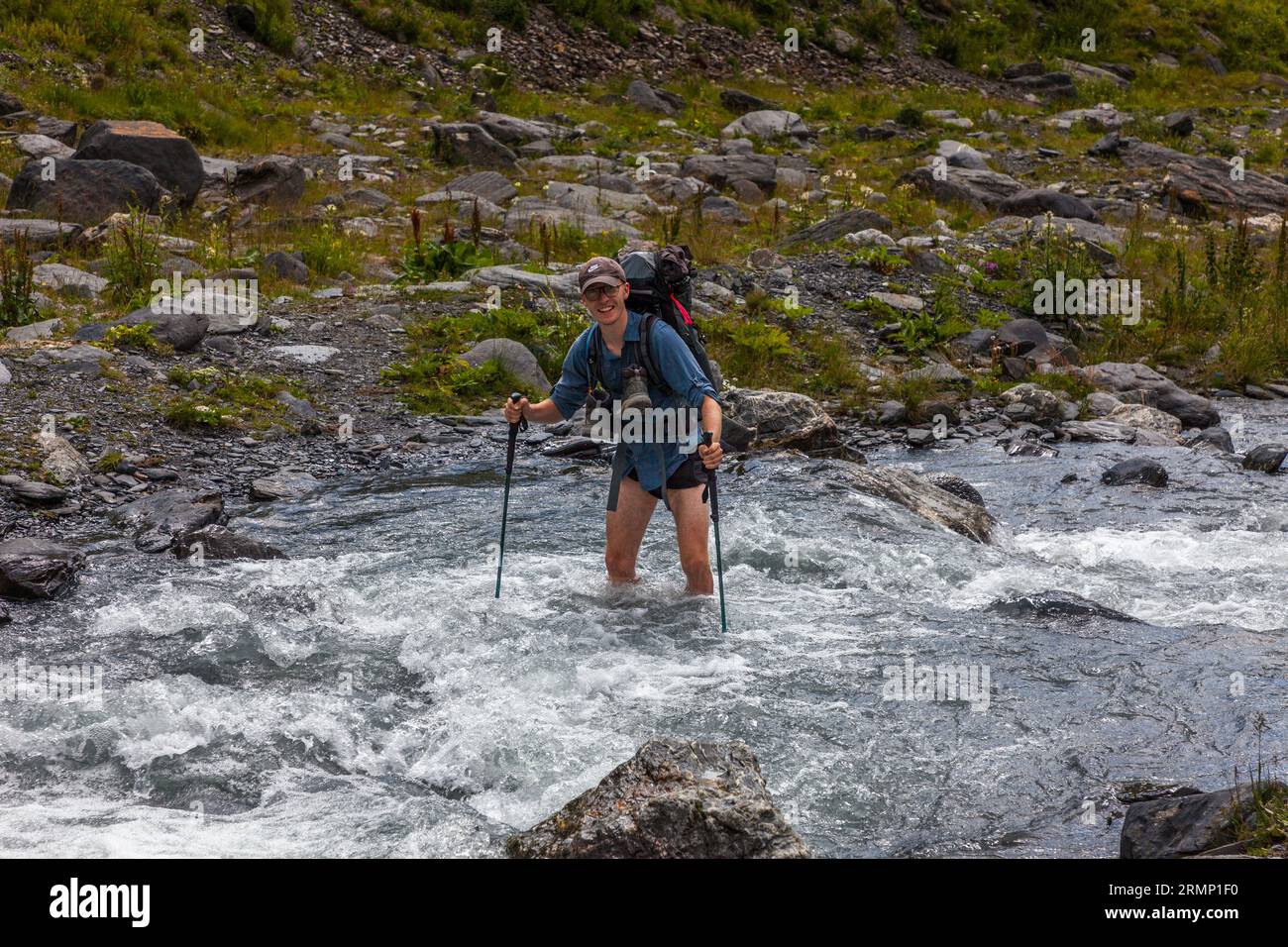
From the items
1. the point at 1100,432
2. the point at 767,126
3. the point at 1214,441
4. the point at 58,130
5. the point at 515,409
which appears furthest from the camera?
the point at 767,126

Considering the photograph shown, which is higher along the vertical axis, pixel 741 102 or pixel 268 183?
pixel 741 102

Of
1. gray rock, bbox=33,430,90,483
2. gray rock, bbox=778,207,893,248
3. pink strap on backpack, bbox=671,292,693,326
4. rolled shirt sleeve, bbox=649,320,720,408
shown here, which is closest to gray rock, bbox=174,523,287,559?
gray rock, bbox=33,430,90,483

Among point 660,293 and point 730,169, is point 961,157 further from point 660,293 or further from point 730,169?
point 660,293

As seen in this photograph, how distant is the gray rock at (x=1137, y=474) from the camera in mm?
10820

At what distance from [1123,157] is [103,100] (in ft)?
64.4

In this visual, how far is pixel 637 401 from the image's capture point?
22.7 feet

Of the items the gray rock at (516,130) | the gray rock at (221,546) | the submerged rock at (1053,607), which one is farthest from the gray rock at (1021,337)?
the gray rock at (516,130)

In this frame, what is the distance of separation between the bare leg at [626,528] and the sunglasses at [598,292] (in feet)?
4.08

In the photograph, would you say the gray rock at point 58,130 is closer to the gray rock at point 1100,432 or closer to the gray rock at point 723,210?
the gray rock at point 723,210

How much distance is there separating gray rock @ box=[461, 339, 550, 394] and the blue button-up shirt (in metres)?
4.97

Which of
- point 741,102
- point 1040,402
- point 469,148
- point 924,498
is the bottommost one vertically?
point 924,498

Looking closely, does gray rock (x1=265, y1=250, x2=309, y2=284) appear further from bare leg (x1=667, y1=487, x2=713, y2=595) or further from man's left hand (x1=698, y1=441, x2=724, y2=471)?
man's left hand (x1=698, y1=441, x2=724, y2=471)

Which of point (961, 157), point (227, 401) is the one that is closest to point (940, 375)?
point (227, 401)

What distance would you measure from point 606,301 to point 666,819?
327cm
